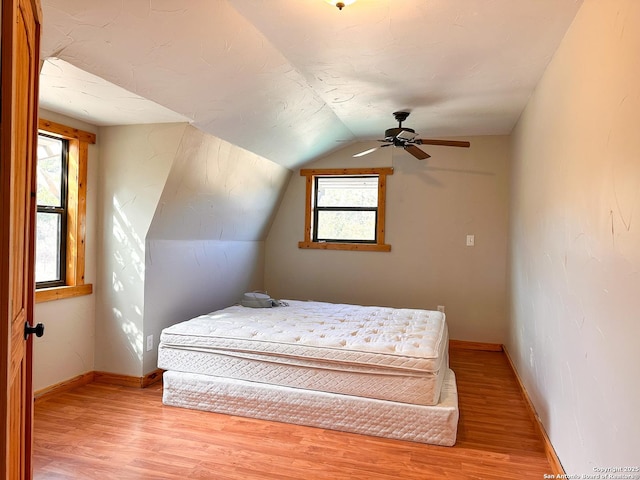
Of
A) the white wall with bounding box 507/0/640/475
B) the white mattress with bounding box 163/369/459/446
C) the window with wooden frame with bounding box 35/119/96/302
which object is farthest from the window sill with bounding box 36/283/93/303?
the white wall with bounding box 507/0/640/475

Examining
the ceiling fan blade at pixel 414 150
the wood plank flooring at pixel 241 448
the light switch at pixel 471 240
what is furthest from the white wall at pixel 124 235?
the light switch at pixel 471 240

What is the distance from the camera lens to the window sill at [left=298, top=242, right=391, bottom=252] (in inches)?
197

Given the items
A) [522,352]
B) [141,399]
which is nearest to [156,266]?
[141,399]

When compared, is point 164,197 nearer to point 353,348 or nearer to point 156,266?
point 156,266

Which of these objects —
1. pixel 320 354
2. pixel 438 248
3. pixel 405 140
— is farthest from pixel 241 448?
pixel 438 248

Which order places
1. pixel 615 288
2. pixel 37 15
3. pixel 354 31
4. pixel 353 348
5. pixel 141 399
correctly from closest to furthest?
pixel 37 15 < pixel 615 288 < pixel 354 31 < pixel 353 348 < pixel 141 399

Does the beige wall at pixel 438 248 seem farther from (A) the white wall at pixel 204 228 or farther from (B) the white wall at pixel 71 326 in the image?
(B) the white wall at pixel 71 326

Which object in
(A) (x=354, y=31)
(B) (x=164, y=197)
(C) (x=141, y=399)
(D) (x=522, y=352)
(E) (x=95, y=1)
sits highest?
(A) (x=354, y=31)

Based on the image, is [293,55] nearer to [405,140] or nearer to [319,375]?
[405,140]

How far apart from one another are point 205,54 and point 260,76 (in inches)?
19.0

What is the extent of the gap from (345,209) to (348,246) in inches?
18.1

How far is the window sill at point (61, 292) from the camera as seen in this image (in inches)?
117

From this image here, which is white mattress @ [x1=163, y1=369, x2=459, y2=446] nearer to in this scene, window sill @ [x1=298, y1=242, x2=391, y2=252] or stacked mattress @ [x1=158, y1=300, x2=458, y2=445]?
stacked mattress @ [x1=158, y1=300, x2=458, y2=445]

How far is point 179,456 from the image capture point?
7.72 ft
